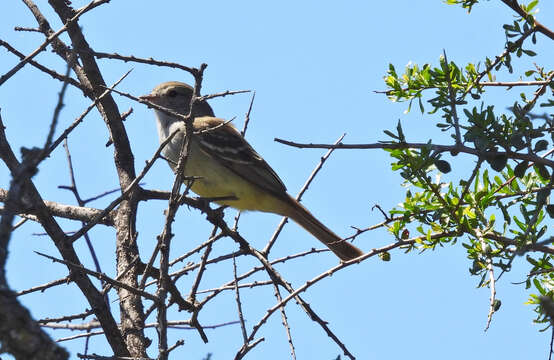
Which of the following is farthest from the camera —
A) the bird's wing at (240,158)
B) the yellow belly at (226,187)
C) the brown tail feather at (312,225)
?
the bird's wing at (240,158)

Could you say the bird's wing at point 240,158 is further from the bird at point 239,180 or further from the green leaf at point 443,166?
the green leaf at point 443,166

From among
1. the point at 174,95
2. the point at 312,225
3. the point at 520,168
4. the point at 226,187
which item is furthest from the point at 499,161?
the point at 174,95

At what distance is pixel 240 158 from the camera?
737 cm

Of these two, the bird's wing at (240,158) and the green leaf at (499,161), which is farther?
the bird's wing at (240,158)

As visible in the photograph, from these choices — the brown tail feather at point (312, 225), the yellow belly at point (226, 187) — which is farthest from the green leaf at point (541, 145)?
the yellow belly at point (226, 187)

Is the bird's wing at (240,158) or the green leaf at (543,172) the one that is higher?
the bird's wing at (240,158)

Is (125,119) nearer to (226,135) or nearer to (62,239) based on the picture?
(226,135)

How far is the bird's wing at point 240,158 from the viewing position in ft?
23.6

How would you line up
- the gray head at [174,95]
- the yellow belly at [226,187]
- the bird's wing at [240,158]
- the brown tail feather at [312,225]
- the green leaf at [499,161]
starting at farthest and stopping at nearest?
the gray head at [174,95] < the bird's wing at [240,158] < the brown tail feather at [312,225] < the yellow belly at [226,187] < the green leaf at [499,161]

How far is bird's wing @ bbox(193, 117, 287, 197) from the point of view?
23.6 feet

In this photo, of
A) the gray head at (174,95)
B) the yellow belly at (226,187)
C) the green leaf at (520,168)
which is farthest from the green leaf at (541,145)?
the gray head at (174,95)

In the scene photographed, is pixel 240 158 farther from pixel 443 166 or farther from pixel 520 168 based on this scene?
pixel 520 168

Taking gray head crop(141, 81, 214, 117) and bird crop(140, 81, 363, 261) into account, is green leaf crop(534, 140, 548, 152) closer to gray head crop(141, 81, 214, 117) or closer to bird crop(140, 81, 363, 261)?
bird crop(140, 81, 363, 261)

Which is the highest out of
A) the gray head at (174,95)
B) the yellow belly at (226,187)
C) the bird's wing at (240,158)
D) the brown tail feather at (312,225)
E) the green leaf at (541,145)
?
the gray head at (174,95)
